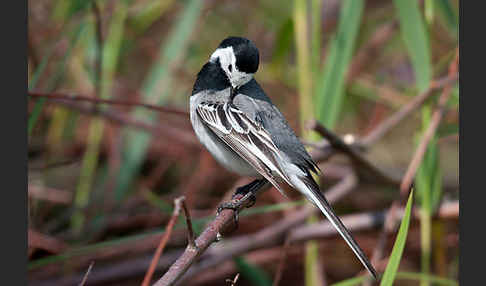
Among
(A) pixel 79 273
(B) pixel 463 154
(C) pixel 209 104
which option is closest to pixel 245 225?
(A) pixel 79 273

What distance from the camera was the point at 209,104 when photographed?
7.05ft

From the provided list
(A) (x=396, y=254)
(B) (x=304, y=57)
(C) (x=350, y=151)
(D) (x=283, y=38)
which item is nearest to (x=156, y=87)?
(D) (x=283, y=38)

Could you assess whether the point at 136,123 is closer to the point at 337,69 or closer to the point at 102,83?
the point at 102,83

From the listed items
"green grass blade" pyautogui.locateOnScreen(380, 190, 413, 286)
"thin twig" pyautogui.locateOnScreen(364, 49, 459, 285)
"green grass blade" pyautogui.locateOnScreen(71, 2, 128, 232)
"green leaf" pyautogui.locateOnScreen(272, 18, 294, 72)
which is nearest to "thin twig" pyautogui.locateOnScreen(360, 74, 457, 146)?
"thin twig" pyautogui.locateOnScreen(364, 49, 459, 285)

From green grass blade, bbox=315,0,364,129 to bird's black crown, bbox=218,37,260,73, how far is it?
0.66 meters

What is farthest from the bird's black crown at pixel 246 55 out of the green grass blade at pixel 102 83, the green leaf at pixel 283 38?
the green grass blade at pixel 102 83

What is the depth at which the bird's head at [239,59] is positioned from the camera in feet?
5.86

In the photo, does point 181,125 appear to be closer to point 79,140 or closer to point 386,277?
point 79,140

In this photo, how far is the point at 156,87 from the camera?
341 centimetres

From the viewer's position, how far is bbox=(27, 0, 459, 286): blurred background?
8.13 feet

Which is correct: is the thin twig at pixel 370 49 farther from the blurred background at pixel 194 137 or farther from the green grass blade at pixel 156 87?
the green grass blade at pixel 156 87

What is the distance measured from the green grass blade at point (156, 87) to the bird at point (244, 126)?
99 centimetres

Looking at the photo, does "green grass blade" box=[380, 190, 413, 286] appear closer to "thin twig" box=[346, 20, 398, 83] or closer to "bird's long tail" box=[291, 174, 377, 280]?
"bird's long tail" box=[291, 174, 377, 280]

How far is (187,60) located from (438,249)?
6.65 feet
